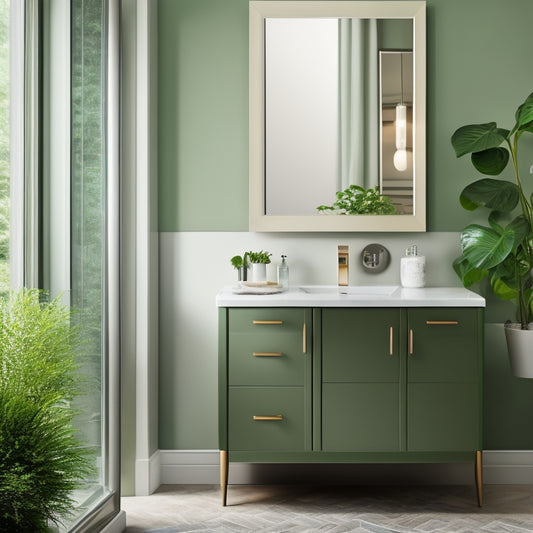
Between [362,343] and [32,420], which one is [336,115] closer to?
[362,343]

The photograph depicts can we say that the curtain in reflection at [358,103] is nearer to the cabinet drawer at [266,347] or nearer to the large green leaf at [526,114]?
the large green leaf at [526,114]

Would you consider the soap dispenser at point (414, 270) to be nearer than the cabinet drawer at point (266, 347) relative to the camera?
No

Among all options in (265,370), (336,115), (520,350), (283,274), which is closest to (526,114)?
(336,115)

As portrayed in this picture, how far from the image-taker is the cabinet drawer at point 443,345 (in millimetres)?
2625

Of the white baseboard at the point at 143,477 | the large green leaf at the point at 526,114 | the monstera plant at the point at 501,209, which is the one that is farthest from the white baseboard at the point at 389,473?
the large green leaf at the point at 526,114

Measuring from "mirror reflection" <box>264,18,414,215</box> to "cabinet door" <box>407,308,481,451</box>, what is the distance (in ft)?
2.17

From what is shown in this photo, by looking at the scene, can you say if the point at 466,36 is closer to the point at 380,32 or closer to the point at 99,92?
the point at 380,32

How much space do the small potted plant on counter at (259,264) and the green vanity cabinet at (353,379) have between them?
0.37 metres

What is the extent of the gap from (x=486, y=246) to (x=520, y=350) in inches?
20.5

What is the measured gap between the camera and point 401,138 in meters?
3.06

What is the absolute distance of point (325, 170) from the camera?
308 centimetres

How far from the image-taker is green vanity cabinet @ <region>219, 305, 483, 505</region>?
263 cm

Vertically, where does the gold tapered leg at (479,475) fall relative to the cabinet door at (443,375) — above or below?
below

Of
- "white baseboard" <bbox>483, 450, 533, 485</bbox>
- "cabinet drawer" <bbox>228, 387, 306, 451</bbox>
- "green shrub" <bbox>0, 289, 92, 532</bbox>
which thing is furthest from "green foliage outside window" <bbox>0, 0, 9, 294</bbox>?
"white baseboard" <bbox>483, 450, 533, 485</bbox>
